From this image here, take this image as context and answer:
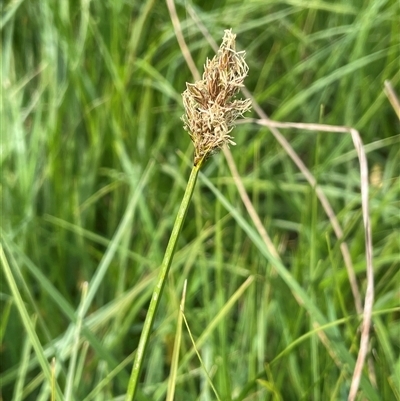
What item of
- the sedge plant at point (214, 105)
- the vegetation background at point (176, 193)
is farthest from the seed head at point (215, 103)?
the vegetation background at point (176, 193)

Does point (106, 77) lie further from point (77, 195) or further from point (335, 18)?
point (335, 18)

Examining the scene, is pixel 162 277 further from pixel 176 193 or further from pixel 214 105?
pixel 176 193

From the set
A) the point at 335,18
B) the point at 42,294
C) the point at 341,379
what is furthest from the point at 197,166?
the point at 335,18

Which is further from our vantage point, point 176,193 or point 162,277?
point 176,193

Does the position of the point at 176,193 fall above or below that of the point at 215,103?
below

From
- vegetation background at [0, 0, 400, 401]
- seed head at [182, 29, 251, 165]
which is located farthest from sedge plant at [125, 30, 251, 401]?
vegetation background at [0, 0, 400, 401]

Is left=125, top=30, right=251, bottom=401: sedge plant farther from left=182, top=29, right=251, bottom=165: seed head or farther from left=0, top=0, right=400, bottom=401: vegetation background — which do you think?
left=0, top=0, right=400, bottom=401: vegetation background

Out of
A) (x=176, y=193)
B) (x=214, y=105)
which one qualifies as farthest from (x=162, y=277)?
(x=176, y=193)
